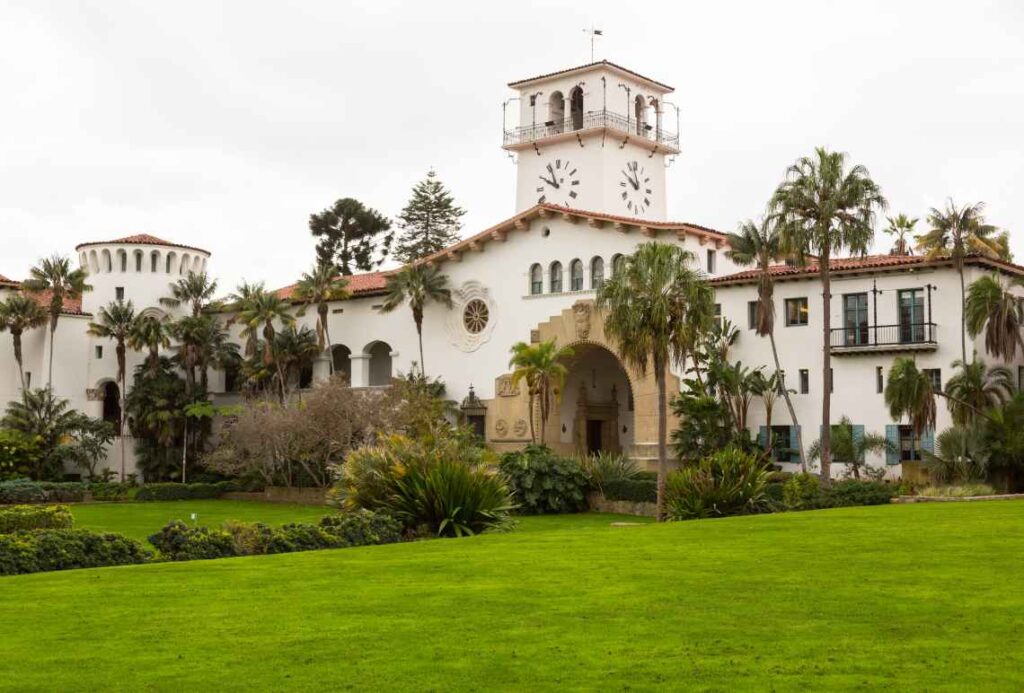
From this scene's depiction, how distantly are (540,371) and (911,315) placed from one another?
14.6m

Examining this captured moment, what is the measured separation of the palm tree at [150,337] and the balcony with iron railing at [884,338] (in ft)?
114

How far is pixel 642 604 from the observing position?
14.5 meters

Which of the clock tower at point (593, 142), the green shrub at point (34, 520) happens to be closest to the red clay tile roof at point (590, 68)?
the clock tower at point (593, 142)

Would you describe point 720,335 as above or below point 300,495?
above

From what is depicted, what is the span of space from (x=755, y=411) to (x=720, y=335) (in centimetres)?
312

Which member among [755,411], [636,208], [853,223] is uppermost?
[636,208]

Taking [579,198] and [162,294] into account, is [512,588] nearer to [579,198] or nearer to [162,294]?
[579,198]

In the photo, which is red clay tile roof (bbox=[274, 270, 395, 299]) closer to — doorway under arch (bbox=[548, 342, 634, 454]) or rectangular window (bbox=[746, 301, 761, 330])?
doorway under arch (bbox=[548, 342, 634, 454])

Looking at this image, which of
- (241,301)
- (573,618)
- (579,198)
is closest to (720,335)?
(579,198)

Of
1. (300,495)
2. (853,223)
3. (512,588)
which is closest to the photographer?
(512,588)

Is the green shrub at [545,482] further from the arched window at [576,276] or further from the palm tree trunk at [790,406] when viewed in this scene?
the arched window at [576,276]

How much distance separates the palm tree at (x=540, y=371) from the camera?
52.3 meters

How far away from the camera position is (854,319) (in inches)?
1855

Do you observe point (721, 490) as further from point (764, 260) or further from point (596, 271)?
point (596, 271)
